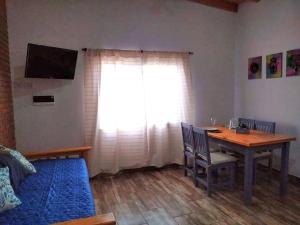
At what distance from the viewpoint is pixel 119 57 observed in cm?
368

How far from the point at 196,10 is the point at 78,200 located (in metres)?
3.59

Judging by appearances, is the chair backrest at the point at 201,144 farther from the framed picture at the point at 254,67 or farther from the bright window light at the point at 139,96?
the framed picture at the point at 254,67

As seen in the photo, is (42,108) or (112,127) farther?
(112,127)

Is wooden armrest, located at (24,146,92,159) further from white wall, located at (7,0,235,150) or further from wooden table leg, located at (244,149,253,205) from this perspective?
wooden table leg, located at (244,149,253,205)

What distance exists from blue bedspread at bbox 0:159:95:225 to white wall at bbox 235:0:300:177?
116 inches

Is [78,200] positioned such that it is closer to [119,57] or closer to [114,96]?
[114,96]

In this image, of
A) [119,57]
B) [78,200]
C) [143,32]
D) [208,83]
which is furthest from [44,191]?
[208,83]

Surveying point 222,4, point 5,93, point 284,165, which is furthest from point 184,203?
point 222,4

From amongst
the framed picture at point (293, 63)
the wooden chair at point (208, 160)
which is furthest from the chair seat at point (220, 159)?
the framed picture at point (293, 63)

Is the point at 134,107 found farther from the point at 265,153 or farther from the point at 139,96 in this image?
the point at 265,153

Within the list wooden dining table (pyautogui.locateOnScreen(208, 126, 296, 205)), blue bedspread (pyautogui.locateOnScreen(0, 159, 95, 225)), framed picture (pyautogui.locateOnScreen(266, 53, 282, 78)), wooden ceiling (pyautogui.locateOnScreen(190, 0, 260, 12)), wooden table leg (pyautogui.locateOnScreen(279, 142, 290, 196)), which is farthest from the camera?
wooden ceiling (pyautogui.locateOnScreen(190, 0, 260, 12))

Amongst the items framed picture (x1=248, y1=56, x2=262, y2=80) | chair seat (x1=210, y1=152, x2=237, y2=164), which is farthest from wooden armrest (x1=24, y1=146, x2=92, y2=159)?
framed picture (x1=248, y1=56, x2=262, y2=80)

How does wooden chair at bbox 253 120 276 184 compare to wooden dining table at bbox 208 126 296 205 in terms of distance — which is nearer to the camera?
wooden dining table at bbox 208 126 296 205

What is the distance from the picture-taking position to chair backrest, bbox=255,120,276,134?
336 cm
